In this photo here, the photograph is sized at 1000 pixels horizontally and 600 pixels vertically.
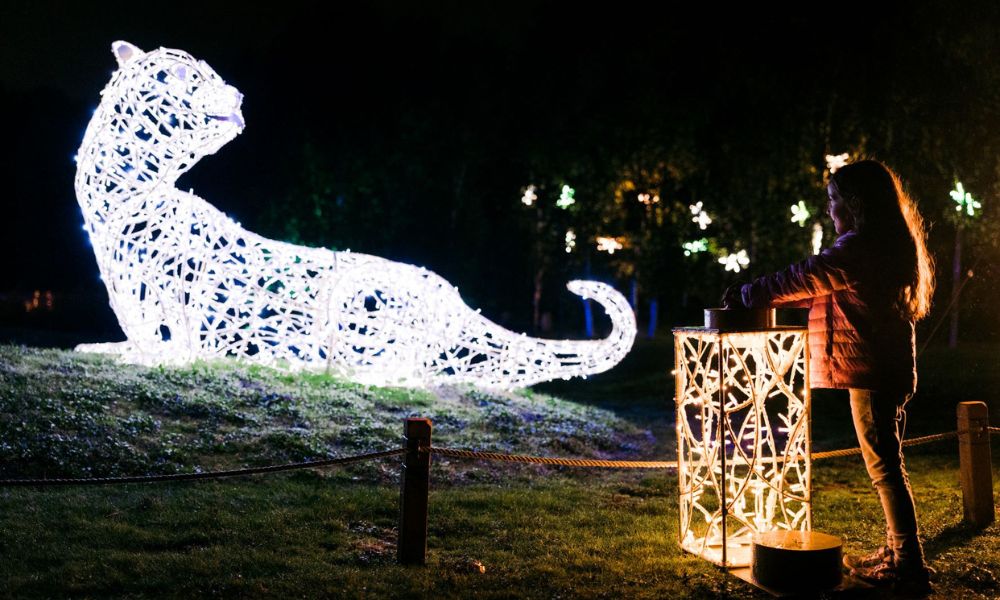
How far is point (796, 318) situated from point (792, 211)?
33.4 feet

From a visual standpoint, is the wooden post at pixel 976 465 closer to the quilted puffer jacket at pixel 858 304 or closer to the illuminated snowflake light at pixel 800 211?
the quilted puffer jacket at pixel 858 304

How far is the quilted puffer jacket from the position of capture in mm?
4383

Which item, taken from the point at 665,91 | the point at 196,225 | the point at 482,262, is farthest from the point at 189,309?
the point at 482,262

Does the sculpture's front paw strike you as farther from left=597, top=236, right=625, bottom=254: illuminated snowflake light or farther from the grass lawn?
→ left=597, top=236, right=625, bottom=254: illuminated snowflake light

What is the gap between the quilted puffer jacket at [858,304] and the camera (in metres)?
4.38

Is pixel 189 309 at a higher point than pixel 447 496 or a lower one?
higher

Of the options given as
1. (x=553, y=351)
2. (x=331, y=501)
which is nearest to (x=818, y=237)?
(x=553, y=351)

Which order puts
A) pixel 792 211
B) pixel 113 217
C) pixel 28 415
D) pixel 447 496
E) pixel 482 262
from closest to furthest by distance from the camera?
pixel 447 496, pixel 28 415, pixel 113 217, pixel 792 211, pixel 482 262

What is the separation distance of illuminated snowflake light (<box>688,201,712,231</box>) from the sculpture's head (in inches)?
386

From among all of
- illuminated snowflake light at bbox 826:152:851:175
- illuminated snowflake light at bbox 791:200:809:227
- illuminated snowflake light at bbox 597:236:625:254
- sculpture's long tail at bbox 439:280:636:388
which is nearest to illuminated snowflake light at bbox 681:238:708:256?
illuminated snowflake light at bbox 597:236:625:254

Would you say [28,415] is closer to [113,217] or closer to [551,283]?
[113,217]

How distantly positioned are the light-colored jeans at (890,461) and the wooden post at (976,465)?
6.78ft

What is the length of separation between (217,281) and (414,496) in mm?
6580

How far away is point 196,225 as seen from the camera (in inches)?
423
